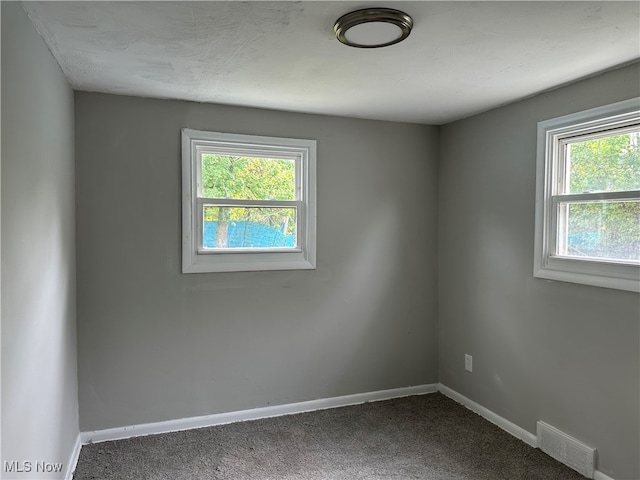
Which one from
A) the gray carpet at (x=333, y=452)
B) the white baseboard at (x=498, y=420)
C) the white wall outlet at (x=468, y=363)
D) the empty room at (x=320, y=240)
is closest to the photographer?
Result: the empty room at (x=320, y=240)

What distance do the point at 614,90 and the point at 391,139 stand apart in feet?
5.03

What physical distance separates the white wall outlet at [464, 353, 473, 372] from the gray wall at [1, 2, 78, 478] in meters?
2.64

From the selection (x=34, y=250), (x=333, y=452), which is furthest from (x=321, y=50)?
(x=333, y=452)

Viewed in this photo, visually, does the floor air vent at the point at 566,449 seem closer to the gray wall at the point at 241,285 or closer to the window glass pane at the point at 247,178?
the gray wall at the point at 241,285

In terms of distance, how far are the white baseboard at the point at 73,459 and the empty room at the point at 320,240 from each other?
25mm

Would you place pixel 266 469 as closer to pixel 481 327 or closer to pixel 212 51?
pixel 481 327

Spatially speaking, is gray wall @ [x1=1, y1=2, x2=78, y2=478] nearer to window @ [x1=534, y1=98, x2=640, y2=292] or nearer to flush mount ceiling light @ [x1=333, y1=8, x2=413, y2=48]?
flush mount ceiling light @ [x1=333, y1=8, x2=413, y2=48]

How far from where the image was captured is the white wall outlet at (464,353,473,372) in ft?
11.1

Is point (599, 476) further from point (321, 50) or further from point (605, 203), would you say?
point (321, 50)

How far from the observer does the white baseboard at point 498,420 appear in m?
2.78

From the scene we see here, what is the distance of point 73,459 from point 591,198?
126 inches

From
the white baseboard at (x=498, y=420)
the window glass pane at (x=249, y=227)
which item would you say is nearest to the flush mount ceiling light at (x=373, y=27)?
the window glass pane at (x=249, y=227)

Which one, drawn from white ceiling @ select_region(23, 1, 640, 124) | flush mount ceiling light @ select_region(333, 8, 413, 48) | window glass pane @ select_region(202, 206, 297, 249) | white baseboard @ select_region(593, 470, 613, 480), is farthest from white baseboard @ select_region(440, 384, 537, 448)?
flush mount ceiling light @ select_region(333, 8, 413, 48)

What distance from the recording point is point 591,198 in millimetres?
2492
